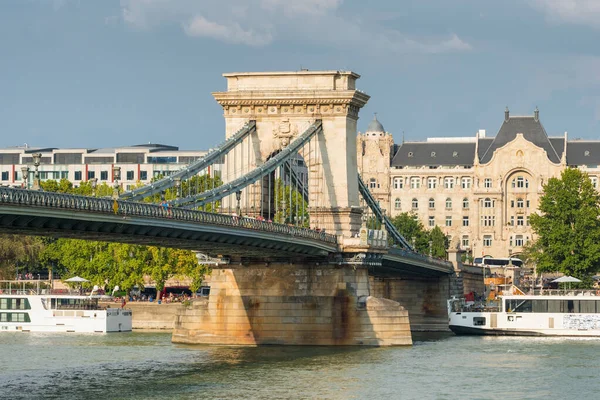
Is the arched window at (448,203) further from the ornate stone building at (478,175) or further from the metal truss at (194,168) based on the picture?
the metal truss at (194,168)

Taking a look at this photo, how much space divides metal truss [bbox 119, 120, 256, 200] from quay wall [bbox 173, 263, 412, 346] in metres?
6.66

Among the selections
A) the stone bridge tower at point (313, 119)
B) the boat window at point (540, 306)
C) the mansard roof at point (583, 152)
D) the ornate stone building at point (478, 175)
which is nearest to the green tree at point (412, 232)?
the ornate stone building at point (478, 175)

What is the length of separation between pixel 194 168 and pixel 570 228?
2204 inches

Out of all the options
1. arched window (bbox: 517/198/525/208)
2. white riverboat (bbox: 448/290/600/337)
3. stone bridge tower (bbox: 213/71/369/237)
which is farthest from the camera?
arched window (bbox: 517/198/525/208)

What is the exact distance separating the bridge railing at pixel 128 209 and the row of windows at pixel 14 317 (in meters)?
30.2

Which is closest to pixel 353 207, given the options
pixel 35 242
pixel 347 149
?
pixel 347 149

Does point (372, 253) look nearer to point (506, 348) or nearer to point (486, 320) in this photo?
point (506, 348)

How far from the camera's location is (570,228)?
12525 cm

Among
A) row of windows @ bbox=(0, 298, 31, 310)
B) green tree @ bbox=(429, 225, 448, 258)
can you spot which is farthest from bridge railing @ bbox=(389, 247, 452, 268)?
green tree @ bbox=(429, 225, 448, 258)

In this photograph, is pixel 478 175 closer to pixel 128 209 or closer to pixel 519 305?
pixel 519 305

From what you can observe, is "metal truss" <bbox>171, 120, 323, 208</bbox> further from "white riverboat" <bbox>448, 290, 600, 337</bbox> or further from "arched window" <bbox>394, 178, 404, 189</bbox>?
"arched window" <bbox>394, 178, 404, 189</bbox>

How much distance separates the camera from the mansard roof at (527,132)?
18512cm

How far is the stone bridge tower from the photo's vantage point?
86750 millimetres

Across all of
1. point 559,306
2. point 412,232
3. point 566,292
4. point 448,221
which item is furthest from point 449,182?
point 559,306
